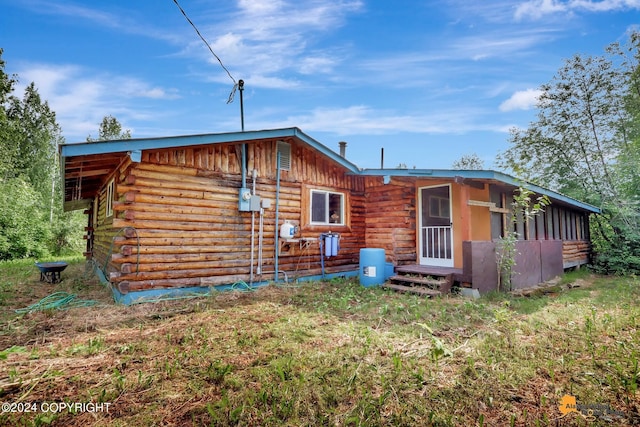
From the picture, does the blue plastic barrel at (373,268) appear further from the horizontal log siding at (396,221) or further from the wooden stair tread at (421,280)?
the horizontal log siding at (396,221)

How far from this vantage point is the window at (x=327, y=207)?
29.6 feet

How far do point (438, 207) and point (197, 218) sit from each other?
7.67 metres

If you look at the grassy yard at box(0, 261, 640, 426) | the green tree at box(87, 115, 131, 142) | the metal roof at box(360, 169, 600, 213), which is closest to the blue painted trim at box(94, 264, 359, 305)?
the grassy yard at box(0, 261, 640, 426)

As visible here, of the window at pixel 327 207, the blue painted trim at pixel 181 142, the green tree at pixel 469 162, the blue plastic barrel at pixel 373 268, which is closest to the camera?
the blue painted trim at pixel 181 142

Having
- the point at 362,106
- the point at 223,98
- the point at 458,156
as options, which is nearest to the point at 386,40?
the point at 362,106

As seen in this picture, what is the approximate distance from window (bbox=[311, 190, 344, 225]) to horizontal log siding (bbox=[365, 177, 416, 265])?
1.19 meters

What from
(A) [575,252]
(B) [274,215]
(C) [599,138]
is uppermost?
(C) [599,138]

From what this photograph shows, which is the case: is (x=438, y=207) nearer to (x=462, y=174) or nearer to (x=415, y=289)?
(x=462, y=174)

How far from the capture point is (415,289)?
282 inches

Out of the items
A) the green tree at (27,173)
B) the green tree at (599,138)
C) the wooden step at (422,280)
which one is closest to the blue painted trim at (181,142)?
the wooden step at (422,280)

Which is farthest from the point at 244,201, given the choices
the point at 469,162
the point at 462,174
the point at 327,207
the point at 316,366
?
the point at 469,162

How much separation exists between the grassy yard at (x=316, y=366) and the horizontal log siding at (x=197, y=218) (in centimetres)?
102

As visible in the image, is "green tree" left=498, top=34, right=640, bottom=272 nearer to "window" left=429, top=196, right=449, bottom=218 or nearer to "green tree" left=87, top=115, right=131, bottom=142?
"window" left=429, top=196, right=449, bottom=218

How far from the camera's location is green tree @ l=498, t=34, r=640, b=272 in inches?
512
